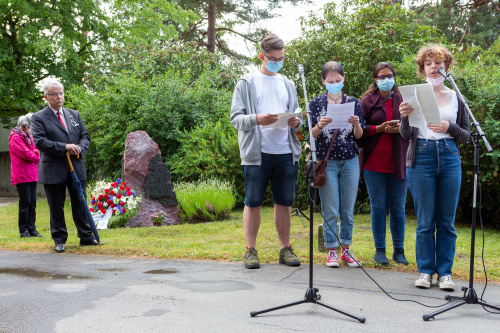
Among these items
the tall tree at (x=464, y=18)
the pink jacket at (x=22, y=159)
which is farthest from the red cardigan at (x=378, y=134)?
the tall tree at (x=464, y=18)

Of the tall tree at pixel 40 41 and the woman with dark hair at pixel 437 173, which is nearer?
the woman with dark hair at pixel 437 173

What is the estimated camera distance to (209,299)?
4.07m

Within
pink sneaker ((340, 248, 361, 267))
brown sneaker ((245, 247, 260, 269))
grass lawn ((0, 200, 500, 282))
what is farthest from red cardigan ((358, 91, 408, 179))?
brown sneaker ((245, 247, 260, 269))

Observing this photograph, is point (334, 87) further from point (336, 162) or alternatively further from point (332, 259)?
point (332, 259)

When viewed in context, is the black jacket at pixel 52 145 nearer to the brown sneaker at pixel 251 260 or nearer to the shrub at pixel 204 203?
the brown sneaker at pixel 251 260

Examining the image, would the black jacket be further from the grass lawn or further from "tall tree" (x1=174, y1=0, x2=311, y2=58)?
"tall tree" (x1=174, y1=0, x2=311, y2=58)

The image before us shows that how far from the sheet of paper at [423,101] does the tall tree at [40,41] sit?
55.8ft

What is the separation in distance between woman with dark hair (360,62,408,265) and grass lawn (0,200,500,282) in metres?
0.39

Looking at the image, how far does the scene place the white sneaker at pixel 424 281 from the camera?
433 centimetres

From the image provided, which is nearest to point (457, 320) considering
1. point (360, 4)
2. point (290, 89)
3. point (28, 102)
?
point (290, 89)

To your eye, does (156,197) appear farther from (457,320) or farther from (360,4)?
(457,320)

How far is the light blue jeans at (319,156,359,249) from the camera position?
505 cm

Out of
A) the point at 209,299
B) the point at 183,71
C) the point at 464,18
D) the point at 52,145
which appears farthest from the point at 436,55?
the point at 464,18

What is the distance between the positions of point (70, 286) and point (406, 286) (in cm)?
313
